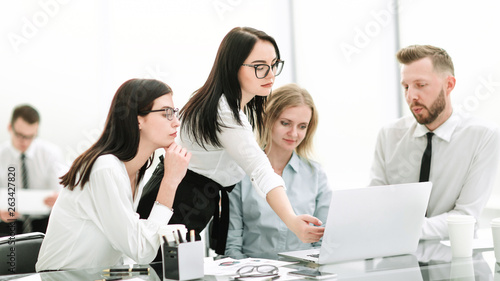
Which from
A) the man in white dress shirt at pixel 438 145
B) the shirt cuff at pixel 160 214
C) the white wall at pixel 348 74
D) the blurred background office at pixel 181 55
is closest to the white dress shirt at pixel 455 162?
the man in white dress shirt at pixel 438 145

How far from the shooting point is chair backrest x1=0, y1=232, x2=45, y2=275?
5.71 feet

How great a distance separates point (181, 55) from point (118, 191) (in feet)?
11.0

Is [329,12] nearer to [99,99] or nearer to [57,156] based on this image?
[99,99]

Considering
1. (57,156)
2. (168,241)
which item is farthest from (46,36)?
(168,241)

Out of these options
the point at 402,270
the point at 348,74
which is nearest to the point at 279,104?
the point at 402,270

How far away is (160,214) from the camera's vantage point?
5.48 ft

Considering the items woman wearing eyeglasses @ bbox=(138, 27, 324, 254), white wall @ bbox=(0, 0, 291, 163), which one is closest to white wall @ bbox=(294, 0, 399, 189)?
white wall @ bbox=(0, 0, 291, 163)

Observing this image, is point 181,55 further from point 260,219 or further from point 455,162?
point 455,162

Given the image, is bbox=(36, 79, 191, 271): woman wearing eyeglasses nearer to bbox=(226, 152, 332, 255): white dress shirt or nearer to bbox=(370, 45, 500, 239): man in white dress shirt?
bbox=(226, 152, 332, 255): white dress shirt

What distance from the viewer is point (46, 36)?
431 cm

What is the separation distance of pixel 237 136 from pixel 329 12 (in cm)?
334

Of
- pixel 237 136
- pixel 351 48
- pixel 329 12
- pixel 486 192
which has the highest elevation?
pixel 329 12

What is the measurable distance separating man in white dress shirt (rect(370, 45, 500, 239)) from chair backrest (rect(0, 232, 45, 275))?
1.53 metres

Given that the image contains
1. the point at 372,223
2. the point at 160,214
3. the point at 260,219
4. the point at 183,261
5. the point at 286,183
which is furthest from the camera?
the point at 286,183
